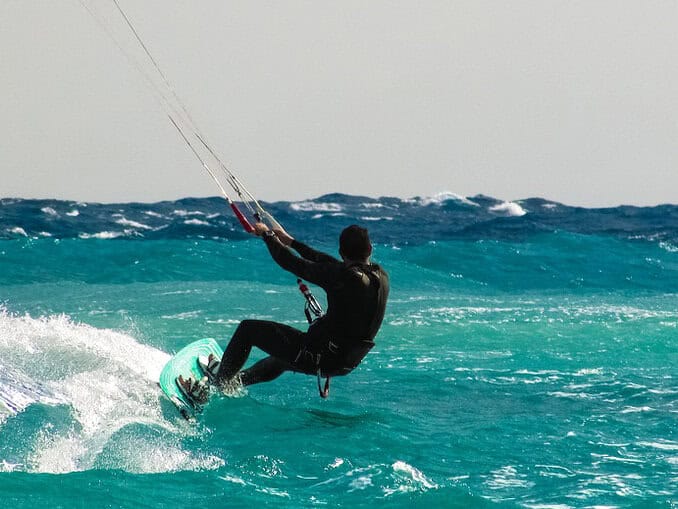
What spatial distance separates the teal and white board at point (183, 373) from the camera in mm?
7746

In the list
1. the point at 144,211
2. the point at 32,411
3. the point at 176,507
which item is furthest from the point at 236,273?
the point at 176,507

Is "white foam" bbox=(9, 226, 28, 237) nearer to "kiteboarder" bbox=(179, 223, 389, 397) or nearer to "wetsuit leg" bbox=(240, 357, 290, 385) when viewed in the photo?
"wetsuit leg" bbox=(240, 357, 290, 385)

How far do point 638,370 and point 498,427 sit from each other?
3924 millimetres

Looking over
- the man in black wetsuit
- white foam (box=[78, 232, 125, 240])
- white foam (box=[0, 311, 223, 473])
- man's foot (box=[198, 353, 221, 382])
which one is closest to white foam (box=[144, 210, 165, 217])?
white foam (box=[78, 232, 125, 240])

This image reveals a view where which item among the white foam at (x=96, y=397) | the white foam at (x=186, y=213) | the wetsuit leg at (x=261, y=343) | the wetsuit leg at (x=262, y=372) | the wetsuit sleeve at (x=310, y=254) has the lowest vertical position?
the white foam at (x=96, y=397)

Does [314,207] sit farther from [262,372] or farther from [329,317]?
[329,317]

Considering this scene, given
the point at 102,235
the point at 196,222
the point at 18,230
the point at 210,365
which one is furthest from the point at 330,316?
the point at 196,222

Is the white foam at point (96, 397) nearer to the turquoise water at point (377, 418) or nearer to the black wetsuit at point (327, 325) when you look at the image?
the turquoise water at point (377, 418)

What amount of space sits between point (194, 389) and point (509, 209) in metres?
34.2

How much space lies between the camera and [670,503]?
608 cm

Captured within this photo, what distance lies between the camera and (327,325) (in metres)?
7.21

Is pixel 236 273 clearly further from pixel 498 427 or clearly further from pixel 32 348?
pixel 498 427

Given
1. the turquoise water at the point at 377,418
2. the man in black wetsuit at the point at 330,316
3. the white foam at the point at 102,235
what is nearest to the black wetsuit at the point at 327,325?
the man in black wetsuit at the point at 330,316

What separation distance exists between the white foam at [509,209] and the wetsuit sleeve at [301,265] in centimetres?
3314
